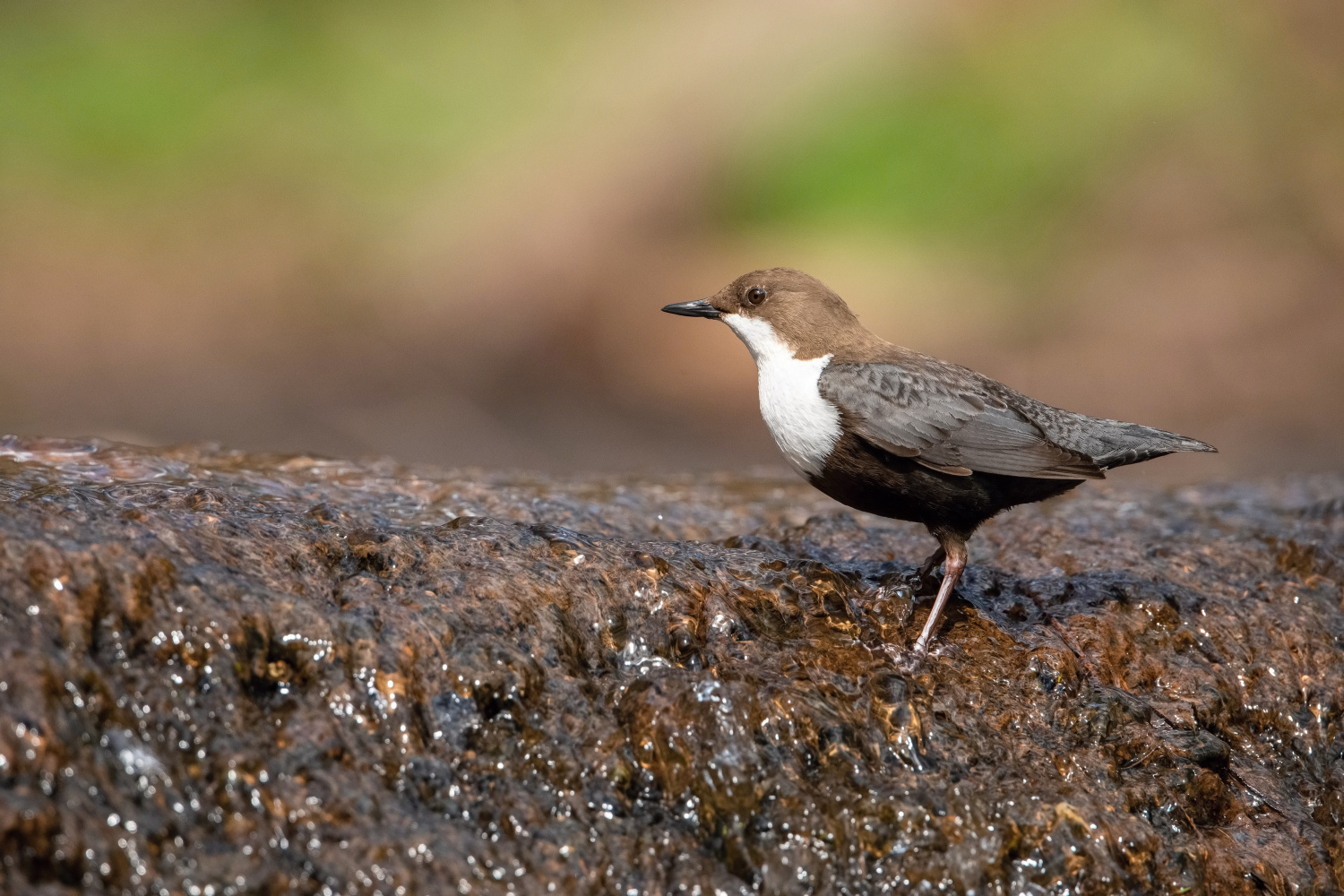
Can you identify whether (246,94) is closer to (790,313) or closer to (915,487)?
(790,313)

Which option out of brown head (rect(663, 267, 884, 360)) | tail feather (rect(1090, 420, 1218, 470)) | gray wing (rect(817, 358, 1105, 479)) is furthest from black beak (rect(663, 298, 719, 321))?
tail feather (rect(1090, 420, 1218, 470))

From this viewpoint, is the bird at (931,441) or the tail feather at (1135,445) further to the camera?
the tail feather at (1135,445)

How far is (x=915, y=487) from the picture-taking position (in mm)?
4082

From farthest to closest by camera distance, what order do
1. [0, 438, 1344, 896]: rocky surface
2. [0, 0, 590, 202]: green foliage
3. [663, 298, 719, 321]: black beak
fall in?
1. [0, 0, 590, 202]: green foliage
2. [663, 298, 719, 321]: black beak
3. [0, 438, 1344, 896]: rocky surface

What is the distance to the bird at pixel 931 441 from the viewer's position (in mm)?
4109

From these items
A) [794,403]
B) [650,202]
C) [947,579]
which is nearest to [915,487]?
[947,579]

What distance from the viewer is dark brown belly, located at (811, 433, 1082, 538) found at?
4.09 m

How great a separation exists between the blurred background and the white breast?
593cm

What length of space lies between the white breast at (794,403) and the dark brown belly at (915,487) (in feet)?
0.20

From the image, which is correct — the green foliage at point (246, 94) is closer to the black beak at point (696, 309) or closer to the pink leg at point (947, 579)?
the black beak at point (696, 309)

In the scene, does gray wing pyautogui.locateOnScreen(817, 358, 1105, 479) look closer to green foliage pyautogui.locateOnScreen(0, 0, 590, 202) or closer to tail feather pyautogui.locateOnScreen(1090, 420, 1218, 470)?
tail feather pyautogui.locateOnScreen(1090, 420, 1218, 470)

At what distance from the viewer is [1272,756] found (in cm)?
387

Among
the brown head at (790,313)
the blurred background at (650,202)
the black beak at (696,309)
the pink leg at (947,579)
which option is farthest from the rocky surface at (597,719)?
the blurred background at (650,202)

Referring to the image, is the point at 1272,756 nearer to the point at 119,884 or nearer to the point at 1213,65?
the point at 119,884
